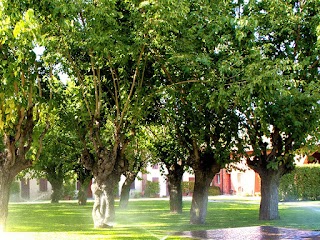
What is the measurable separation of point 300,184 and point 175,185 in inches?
706

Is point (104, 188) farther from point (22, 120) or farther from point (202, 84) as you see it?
point (202, 84)

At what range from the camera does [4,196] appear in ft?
62.3

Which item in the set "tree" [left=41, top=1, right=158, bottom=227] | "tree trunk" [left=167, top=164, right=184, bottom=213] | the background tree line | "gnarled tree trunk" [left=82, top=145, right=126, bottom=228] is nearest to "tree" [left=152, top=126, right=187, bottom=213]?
"tree trunk" [left=167, top=164, right=184, bottom=213]

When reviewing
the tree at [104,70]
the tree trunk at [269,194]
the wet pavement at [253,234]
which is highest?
the tree at [104,70]

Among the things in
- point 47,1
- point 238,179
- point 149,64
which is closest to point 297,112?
point 149,64

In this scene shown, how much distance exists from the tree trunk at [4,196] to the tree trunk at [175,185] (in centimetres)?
1252

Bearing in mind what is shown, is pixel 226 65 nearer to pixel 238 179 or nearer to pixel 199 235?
pixel 199 235

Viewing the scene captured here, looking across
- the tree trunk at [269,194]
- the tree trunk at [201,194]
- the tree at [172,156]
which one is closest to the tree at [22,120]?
the tree trunk at [201,194]

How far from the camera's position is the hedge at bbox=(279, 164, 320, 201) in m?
44.8

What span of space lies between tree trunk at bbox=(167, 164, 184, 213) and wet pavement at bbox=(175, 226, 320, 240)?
9798 millimetres

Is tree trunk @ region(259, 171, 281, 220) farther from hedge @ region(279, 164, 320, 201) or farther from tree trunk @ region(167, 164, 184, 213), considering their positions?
hedge @ region(279, 164, 320, 201)

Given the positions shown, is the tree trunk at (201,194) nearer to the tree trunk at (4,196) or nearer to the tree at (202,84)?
the tree at (202,84)

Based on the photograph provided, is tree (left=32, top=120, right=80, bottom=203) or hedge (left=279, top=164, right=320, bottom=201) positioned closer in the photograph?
tree (left=32, top=120, right=80, bottom=203)

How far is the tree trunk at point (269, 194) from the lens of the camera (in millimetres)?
24078
